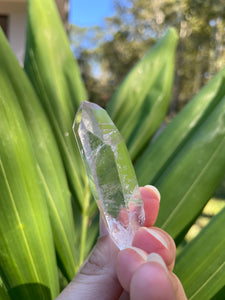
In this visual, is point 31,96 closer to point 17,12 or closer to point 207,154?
point 207,154

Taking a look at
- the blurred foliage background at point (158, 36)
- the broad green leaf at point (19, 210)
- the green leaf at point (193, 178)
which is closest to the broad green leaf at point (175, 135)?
the green leaf at point (193, 178)

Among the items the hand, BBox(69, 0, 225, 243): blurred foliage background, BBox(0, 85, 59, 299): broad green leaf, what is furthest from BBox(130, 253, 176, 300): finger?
BBox(69, 0, 225, 243): blurred foliage background

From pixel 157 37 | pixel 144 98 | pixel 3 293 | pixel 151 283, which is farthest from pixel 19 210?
pixel 157 37

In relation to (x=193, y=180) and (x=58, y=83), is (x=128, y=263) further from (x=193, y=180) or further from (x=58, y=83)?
(x=58, y=83)

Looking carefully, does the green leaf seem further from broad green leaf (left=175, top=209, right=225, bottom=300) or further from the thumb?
the thumb

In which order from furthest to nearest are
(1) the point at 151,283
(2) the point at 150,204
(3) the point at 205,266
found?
(3) the point at 205,266 < (2) the point at 150,204 < (1) the point at 151,283

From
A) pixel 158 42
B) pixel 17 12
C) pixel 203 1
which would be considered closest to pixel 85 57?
pixel 203 1
